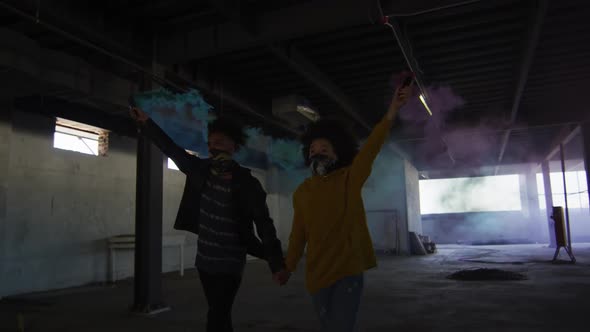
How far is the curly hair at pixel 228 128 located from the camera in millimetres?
2301

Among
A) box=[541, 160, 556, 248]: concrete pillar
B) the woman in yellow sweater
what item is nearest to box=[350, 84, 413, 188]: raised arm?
the woman in yellow sweater

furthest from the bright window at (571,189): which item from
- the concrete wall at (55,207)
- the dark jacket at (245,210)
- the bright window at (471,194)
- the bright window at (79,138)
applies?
the dark jacket at (245,210)

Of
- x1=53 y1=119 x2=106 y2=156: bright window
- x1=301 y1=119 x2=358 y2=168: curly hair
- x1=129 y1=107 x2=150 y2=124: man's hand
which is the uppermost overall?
x1=53 y1=119 x2=106 y2=156: bright window

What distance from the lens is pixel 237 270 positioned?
2.07 m

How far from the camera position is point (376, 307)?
4.80 metres

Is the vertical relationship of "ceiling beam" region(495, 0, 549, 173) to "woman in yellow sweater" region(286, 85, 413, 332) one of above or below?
above

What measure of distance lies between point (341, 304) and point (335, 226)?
0.33m

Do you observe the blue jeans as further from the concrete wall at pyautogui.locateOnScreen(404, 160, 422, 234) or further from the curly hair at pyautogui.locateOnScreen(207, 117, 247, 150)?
the concrete wall at pyautogui.locateOnScreen(404, 160, 422, 234)

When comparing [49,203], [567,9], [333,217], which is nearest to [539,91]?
[567,9]

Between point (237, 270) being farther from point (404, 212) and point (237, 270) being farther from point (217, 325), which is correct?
point (404, 212)

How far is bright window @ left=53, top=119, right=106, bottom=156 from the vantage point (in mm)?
7039

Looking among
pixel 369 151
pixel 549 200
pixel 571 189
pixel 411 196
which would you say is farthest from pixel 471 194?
pixel 369 151

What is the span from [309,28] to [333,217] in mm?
2904

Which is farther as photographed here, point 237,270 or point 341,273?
point 237,270
